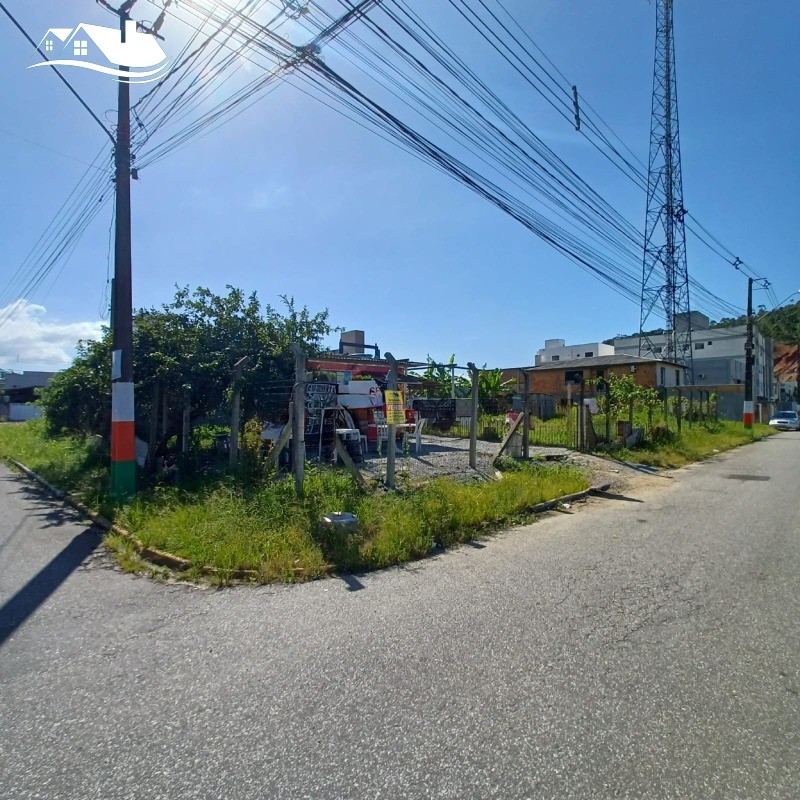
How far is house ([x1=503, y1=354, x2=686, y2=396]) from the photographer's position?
3106 centimetres

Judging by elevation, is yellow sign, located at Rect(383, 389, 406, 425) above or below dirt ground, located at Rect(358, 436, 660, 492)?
above

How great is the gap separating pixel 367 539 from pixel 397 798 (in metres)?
3.80

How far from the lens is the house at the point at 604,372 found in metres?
31.1

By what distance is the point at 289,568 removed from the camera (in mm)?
5254

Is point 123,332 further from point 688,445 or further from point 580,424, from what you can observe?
point 688,445

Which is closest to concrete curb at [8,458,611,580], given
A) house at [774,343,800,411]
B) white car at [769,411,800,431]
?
white car at [769,411,800,431]

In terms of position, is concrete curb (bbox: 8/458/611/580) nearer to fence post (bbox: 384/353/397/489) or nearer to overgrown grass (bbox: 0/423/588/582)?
overgrown grass (bbox: 0/423/588/582)

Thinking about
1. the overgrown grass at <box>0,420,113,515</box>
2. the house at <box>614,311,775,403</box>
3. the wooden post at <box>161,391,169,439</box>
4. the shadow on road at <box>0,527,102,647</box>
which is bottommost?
the shadow on road at <box>0,527,102,647</box>

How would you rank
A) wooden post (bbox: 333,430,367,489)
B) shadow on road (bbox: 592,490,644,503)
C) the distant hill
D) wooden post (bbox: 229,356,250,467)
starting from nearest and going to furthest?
wooden post (bbox: 333,430,367,489) < wooden post (bbox: 229,356,250,467) < shadow on road (bbox: 592,490,644,503) < the distant hill

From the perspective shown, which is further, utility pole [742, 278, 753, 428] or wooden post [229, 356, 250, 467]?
utility pole [742, 278, 753, 428]

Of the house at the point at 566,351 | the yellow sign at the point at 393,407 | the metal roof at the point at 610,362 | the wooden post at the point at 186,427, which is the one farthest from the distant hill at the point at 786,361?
the wooden post at the point at 186,427

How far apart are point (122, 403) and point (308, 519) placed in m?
4.25

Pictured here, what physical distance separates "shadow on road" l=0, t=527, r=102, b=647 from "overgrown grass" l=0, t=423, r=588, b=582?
1.60ft

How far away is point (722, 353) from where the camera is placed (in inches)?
2026
